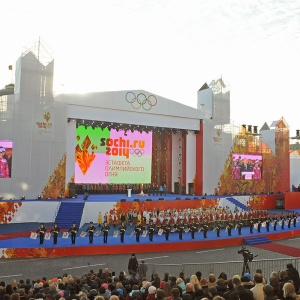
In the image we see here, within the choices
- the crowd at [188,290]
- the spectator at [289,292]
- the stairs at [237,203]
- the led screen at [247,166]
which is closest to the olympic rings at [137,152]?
the stairs at [237,203]

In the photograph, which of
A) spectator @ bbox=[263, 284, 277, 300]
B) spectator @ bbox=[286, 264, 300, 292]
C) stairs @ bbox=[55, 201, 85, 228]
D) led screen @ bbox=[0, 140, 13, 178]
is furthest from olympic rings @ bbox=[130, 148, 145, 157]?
spectator @ bbox=[263, 284, 277, 300]

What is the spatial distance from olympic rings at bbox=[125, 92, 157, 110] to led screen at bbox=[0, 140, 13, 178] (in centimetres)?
1174

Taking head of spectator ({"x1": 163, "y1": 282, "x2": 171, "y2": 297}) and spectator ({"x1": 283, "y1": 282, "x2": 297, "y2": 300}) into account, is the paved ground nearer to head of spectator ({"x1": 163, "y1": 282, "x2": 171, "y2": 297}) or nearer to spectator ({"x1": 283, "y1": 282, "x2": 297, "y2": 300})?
head of spectator ({"x1": 163, "y1": 282, "x2": 171, "y2": 297})

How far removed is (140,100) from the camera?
3419cm

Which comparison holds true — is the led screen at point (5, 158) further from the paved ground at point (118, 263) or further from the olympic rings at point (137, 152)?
the olympic rings at point (137, 152)

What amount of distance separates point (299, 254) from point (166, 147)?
22269mm

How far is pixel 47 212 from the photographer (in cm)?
2666

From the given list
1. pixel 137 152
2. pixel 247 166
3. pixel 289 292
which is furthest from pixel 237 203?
pixel 289 292

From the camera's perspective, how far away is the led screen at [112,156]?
32844 mm

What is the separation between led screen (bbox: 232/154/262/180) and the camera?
40.0 meters

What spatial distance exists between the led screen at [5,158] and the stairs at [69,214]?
5073 millimetres

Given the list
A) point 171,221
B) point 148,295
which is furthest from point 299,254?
point 148,295

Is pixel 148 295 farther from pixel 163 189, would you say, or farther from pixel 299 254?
pixel 163 189

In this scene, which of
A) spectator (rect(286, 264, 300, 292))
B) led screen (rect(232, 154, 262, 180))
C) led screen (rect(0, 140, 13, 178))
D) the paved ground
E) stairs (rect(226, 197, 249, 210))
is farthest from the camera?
led screen (rect(232, 154, 262, 180))
